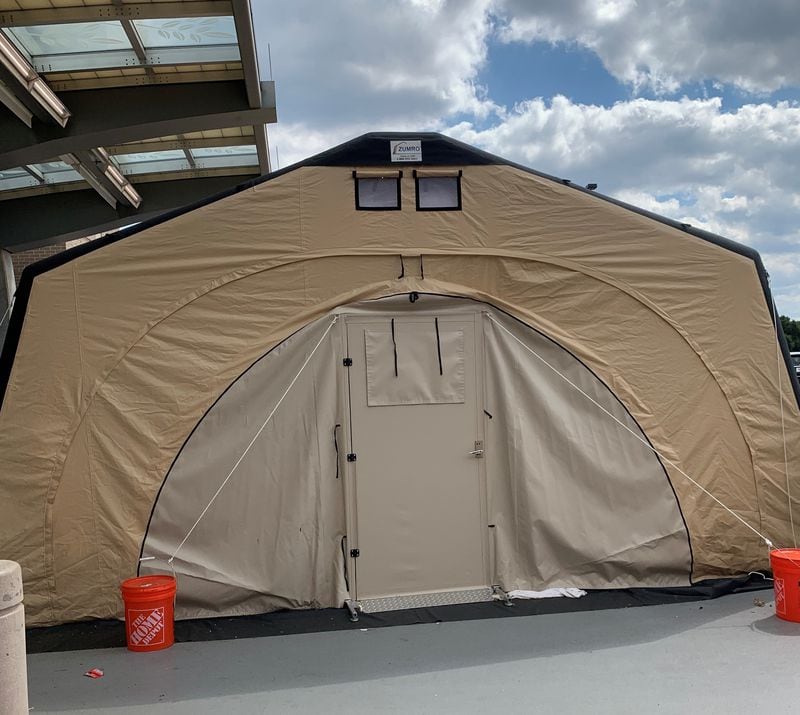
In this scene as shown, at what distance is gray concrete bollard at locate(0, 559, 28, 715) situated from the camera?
2.32 m

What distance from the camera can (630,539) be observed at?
4.86 meters

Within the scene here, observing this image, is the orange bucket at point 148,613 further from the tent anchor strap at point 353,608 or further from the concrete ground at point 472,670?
the tent anchor strap at point 353,608

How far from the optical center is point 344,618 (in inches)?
174

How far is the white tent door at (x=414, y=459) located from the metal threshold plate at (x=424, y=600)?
4cm

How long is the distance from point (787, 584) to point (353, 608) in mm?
2495

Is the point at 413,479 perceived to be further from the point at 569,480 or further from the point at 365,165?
the point at 365,165

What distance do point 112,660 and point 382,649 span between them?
1.41 metres

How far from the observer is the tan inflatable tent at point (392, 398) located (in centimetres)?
431

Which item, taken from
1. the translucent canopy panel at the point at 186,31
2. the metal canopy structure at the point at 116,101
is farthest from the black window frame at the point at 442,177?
the translucent canopy panel at the point at 186,31

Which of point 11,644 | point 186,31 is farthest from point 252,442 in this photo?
point 186,31

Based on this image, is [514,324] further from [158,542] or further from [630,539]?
[158,542]

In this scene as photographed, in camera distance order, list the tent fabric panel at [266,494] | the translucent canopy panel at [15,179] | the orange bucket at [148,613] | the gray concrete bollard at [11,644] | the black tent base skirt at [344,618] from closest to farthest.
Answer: the gray concrete bollard at [11,644]
the orange bucket at [148,613]
the black tent base skirt at [344,618]
the tent fabric panel at [266,494]
the translucent canopy panel at [15,179]

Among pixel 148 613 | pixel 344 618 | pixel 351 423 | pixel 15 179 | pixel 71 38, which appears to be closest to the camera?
pixel 148 613

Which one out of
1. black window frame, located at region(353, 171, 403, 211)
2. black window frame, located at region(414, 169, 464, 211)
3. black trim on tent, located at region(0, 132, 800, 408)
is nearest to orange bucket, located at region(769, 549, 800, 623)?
black trim on tent, located at region(0, 132, 800, 408)
